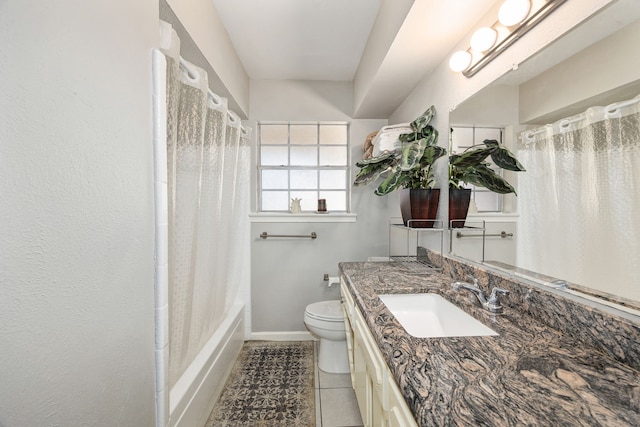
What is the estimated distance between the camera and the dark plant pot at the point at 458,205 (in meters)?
1.49

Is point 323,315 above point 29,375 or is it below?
below

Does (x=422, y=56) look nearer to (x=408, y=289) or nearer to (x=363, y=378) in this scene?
(x=408, y=289)

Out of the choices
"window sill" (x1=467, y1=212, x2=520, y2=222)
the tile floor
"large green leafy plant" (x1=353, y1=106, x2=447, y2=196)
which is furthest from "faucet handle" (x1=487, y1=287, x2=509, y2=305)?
the tile floor

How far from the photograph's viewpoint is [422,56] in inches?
63.6

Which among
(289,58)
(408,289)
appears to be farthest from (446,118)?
(289,58)

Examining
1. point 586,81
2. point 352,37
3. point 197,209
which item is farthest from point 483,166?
point 197,209

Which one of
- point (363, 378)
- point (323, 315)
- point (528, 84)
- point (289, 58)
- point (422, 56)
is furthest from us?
point (289, 58)

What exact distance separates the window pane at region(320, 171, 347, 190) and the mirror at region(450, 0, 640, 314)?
62.6 inches

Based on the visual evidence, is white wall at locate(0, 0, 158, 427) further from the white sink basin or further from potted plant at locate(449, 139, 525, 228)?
potted plant at locate(449, 139, 525, 228)

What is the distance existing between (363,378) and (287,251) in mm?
1545

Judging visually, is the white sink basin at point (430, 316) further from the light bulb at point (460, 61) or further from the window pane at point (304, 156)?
the window pane at point (304, 156)

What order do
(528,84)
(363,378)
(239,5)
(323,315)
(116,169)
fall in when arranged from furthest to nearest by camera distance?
1. (323,315)
2. (239,5)
3. (363,378)
4. (528,84)
5. (116,169)

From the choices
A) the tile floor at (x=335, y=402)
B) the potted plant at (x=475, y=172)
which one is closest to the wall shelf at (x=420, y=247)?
the potted plant at (x=475, y=172)

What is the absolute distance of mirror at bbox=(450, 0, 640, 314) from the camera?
72 cm
